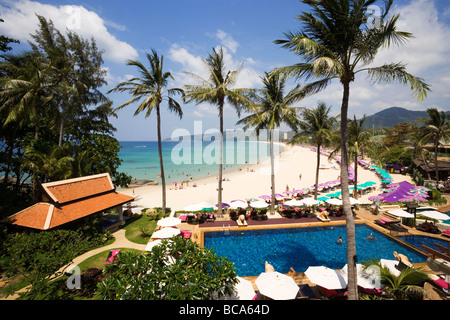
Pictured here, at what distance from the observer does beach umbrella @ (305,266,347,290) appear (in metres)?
7.57

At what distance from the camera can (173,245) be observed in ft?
18.3

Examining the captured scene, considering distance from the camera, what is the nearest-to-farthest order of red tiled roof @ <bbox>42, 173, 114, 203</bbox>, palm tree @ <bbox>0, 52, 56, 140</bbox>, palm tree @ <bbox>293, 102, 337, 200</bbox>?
red tiled roof @ <bbox>42, 173, 114, 203</bbox>
palm tree @ <bbox>0, 52, 56, 140</bbox>
palm tree @ <bbox>293, 102, 337, 200</bbox>

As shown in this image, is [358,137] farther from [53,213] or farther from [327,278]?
[53,213]

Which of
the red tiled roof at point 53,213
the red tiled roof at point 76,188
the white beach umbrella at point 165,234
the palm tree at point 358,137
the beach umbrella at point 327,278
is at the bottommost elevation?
the beach umbrella at point 327,278

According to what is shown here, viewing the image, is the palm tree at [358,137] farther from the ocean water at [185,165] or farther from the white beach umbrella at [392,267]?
the ocean water at [185,165]

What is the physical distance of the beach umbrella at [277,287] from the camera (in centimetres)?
699

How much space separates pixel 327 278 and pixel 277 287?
7.59 feet

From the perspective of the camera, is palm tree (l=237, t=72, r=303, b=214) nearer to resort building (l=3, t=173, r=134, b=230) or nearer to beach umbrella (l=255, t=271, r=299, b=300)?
beach umbrella (l=255, t=271, r=299, b=300)

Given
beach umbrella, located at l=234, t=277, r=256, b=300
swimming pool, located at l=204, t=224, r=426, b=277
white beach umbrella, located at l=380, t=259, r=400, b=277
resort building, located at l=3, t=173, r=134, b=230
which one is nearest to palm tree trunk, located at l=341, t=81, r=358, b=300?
white beach umbrella, located at l=380, t=259, r=400, b=277

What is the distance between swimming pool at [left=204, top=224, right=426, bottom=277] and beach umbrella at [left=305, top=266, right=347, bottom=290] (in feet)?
9.44

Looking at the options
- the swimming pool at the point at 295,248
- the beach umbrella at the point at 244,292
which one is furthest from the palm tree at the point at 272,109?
the beach umbrella at the point at 244,292

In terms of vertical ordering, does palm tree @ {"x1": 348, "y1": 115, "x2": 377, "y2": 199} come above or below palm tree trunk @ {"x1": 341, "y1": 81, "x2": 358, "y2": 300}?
above

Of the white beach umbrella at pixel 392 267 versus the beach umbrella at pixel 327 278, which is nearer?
the beach umbrella at pixel 327 278

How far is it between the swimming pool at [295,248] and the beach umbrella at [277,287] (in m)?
3.17
